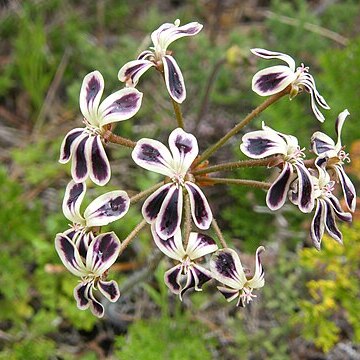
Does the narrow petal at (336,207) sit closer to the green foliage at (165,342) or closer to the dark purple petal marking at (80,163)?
the dark purple petal marking at (80,163)

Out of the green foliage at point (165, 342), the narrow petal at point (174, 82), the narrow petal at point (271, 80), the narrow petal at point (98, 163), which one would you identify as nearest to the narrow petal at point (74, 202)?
the narrow petal at point (98, 163)

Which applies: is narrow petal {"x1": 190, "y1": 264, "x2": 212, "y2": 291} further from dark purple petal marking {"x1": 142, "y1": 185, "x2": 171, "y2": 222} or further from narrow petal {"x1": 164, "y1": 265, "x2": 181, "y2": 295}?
dark purple petal marking {"x1": 142, "y1": 185, "x2": 171, "y2": 222}

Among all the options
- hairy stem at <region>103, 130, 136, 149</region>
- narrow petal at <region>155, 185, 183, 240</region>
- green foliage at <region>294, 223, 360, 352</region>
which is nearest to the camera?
narrow petal at <region>155, 185, 183, 240</region>

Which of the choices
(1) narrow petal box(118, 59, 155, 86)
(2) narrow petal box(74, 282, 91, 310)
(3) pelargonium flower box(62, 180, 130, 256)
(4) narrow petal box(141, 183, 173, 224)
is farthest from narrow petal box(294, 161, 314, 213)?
(2) narrow petal box(74, 282, 91, 310)

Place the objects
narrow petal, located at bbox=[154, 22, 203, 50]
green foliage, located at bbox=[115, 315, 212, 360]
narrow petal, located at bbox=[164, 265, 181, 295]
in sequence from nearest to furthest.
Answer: narrow petal, located at bbox=[164, 265, 181, 295], narrow petal, located at bbox=[154, 22, 203, 50], green foliage, located at bbox=[115, 315, 212, 360]

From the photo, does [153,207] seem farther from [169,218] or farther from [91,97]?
[91,97]

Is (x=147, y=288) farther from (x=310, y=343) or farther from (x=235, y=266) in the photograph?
(x=235, y=266)
